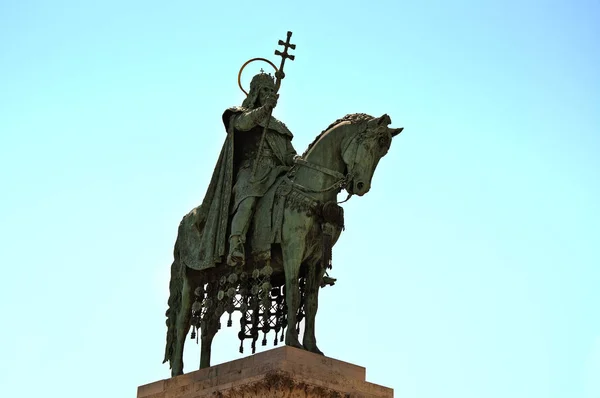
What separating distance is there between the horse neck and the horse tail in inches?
124

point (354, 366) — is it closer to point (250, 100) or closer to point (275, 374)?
point (275, 374)

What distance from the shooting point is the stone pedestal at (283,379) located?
20438 millimetres

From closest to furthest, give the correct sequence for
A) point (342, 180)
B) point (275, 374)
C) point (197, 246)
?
point (275, 374) → point (342, 180) → point (197, 246)

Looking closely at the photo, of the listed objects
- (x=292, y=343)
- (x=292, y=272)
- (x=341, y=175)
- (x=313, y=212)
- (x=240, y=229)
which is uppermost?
(x=341, y=175)

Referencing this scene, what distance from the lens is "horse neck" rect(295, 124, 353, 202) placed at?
21.8 metres

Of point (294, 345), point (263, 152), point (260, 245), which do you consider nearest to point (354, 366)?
point (294, 345)

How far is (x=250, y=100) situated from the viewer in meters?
23.2

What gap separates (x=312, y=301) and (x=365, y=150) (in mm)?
2692

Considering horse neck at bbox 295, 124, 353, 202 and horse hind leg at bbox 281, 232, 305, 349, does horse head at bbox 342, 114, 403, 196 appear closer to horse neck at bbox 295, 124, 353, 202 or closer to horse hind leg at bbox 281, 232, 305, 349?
horse neck at bbox 295, 124, 353, 202

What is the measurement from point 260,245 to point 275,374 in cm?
251

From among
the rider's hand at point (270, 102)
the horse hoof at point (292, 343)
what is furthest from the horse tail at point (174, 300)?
the rider's hand at point (270, 102)

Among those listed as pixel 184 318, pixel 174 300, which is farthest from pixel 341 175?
pixel 174 300

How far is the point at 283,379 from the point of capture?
66.7ft

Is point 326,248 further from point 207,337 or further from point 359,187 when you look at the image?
point 207,337
